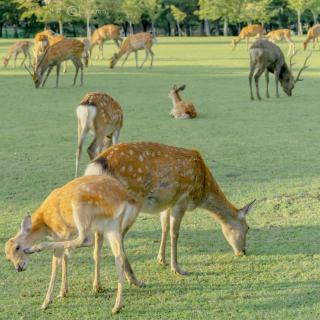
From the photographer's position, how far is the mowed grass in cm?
411

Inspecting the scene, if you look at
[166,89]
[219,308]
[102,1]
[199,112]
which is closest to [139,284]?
[219,308]

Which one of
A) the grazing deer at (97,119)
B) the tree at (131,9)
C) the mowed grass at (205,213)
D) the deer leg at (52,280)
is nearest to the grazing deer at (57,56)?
the mowed grass at (205,213)

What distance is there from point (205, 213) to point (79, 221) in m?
2.48

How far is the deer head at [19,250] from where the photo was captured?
3783 millimetres

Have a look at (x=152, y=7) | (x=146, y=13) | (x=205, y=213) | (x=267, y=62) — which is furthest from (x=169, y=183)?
(x=146, y=13)

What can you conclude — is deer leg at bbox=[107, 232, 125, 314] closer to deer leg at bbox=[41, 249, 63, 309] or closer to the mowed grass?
the mowed grass

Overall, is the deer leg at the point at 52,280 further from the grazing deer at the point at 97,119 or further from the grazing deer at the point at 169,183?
the grazing deer at the point at 97,119

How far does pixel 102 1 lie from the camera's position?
173 feet

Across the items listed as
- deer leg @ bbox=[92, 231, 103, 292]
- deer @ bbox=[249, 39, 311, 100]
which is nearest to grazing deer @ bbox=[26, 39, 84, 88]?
deer @ bbox=[249, 39, 311, 100]

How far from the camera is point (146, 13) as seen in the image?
5953cm

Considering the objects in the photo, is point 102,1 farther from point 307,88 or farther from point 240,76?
point 307,88

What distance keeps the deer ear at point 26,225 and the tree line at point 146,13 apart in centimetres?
4433

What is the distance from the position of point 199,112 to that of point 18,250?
347 inches

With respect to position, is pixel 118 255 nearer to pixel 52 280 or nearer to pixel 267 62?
pixel 52 280
